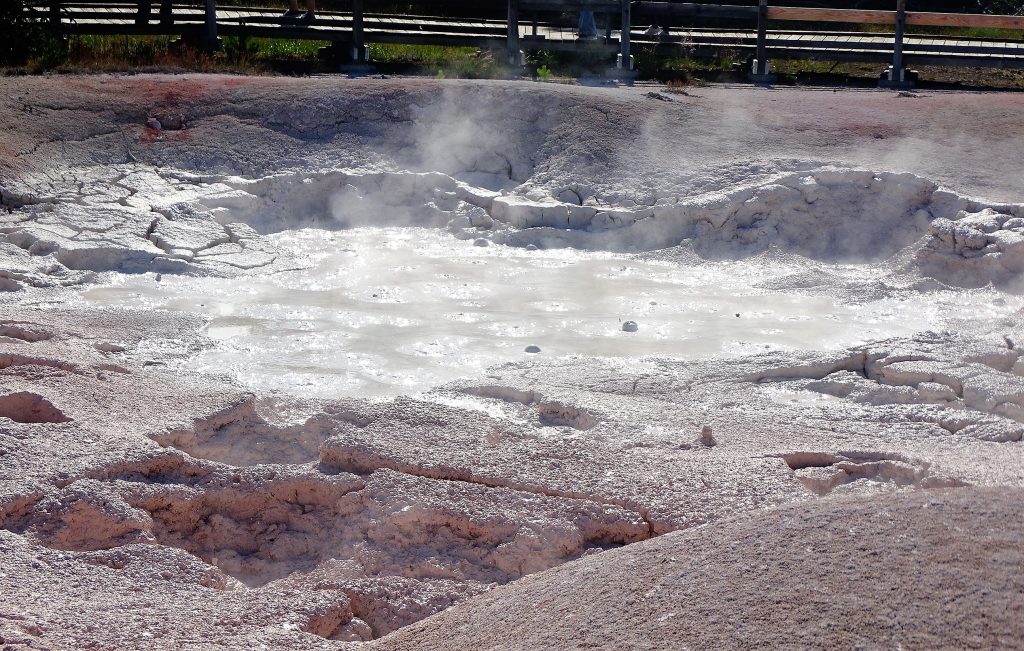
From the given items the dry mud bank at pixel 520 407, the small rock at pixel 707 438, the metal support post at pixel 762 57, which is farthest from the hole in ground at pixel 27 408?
the metal support post at pixel 762 57

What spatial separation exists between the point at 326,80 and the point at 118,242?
3239mm

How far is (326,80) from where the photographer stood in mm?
9930

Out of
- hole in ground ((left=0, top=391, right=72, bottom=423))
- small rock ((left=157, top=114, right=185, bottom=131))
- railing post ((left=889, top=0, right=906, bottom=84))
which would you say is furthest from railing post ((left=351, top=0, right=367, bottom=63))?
hole in ground ((left=0, top=391, right=72, bottom=423))

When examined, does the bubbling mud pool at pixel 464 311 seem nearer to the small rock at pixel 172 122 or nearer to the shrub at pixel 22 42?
the small rock at pixel 172 122

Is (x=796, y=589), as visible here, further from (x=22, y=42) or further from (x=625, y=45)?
(x=625, y=45)

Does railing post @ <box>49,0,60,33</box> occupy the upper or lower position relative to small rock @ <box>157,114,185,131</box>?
upper

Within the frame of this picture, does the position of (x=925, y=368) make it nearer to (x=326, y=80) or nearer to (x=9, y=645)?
(x=9, y=645)

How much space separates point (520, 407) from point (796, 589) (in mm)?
2311

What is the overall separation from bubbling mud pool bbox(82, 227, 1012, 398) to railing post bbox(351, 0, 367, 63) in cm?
456

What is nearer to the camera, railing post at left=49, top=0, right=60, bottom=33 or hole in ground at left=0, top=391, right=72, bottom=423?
hole in ground at left=0, top=391, right=72, bottom=423

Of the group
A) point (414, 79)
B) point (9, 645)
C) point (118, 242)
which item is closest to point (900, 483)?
point (9, 645)

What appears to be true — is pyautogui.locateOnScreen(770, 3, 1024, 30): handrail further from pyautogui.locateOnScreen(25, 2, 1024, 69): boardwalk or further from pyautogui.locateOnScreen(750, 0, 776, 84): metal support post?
pyautogui.locateOnScreen(25, 2, 1024, 69): boardwalk

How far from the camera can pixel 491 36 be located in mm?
12680

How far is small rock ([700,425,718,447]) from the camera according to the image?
4.60 meters
